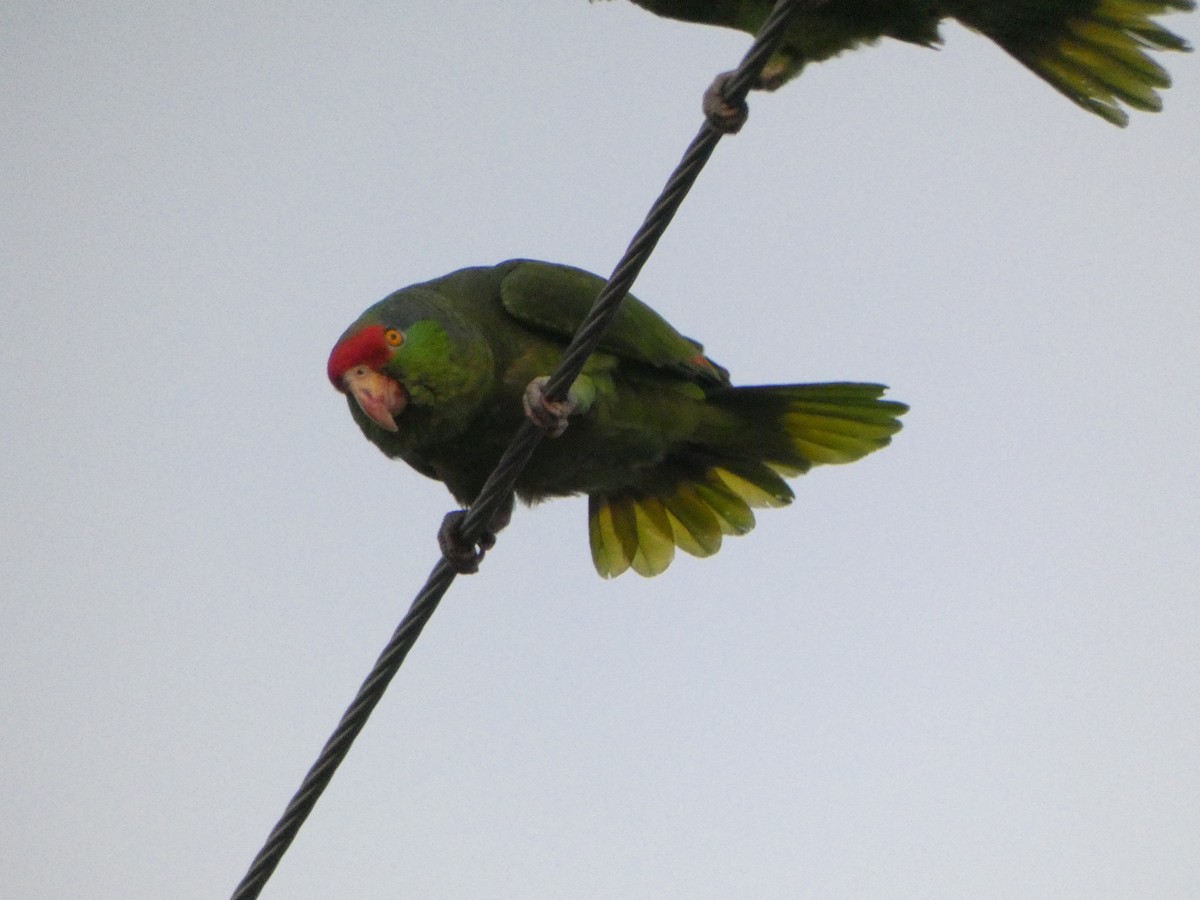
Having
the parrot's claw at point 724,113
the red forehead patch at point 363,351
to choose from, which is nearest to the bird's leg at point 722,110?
the parrot's claw at point 724,113

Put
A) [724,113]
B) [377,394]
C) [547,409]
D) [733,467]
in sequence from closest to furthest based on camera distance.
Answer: [724,113] < [547,409] < [377,394] < [733,467]

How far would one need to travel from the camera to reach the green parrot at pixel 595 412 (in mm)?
3832

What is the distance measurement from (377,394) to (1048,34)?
2.49 metres

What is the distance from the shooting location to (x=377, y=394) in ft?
12.4

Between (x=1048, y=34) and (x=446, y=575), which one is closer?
(x=446, y=575)

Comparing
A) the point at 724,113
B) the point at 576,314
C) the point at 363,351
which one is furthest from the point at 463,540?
the point at 724,113

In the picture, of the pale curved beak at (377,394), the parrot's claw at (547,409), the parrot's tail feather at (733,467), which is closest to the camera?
the parrot's claw at (547,409)

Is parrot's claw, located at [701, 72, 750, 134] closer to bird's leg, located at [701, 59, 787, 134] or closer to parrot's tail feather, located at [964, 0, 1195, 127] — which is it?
bird's leg, located at [701, 59, 787, 134]

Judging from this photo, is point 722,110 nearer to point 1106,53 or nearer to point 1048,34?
point 1048,34

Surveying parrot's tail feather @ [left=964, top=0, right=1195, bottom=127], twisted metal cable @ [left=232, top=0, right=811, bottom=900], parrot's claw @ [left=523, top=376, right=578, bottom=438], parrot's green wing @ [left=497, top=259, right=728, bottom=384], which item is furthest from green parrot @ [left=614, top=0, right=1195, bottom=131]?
parrot's claw @ [left=523, top=376, right=578, bottom=438]

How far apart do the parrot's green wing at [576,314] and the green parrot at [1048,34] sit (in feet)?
3.39

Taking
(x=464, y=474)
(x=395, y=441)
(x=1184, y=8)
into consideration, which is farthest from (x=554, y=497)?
(x=1184, y=8)

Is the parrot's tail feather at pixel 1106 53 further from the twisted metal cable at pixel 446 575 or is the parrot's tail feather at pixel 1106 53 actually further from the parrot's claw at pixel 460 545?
the parrot's claw at pixel 460 545

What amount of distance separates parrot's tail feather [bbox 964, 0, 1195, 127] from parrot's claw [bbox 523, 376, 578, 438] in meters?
1.86
